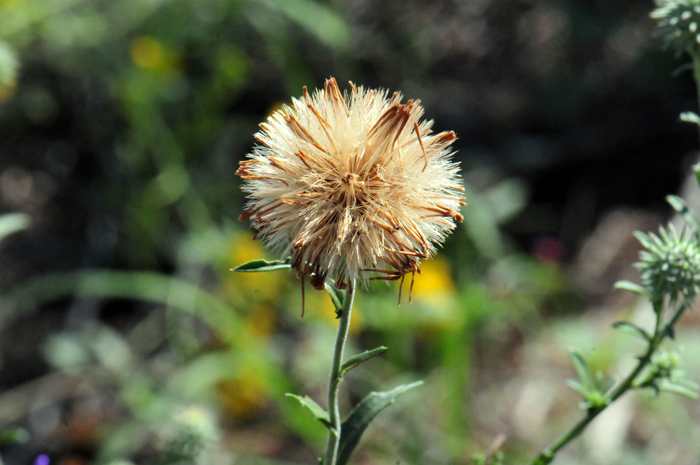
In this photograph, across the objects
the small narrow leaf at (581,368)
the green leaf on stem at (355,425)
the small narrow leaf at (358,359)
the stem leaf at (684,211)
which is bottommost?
the green leaf on stem at (355,425)

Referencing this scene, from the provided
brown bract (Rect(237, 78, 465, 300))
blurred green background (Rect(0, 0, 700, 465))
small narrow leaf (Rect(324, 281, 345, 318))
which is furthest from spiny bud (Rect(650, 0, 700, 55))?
blurred green background (Rect(0, 0, 700, 465))

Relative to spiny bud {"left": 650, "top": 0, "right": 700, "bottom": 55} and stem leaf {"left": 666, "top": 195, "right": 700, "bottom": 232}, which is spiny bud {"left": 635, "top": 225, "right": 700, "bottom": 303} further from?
spiny bud {"left": 650, "top": 0, "right": 700, "bottom": 55}

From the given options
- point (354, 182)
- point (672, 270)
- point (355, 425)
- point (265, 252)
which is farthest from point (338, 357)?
point (265, 252)

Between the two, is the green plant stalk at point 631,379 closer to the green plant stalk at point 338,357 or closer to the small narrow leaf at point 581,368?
the small narrow leaf at point 581,368

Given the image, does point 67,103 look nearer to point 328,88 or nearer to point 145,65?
point 145,65

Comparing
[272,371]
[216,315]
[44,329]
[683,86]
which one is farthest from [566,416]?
[44,329]

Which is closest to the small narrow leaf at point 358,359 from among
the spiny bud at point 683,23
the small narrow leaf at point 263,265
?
the small narrow leaf at point 263,265
